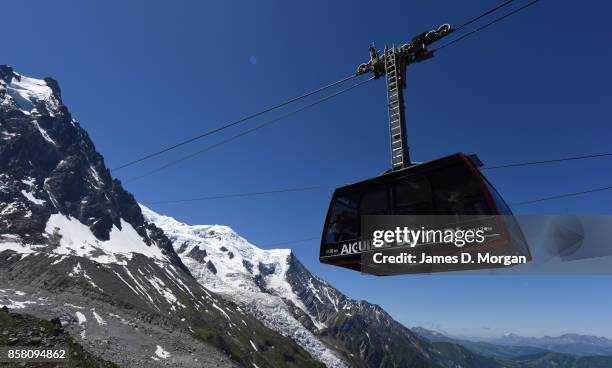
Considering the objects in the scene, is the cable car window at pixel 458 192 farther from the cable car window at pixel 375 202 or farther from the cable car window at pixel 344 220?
the cable car window at pixel 344 220

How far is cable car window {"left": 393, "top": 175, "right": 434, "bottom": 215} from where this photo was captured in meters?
15.0

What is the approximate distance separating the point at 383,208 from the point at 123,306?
581ft

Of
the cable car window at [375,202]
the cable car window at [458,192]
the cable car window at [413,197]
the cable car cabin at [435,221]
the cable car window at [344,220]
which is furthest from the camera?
the cable car window at [344,220]

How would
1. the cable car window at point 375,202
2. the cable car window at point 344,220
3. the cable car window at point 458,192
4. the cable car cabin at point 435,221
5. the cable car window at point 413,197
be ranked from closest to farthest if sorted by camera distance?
the cable car cabin at point 435,221 < the cable car window at point 458,192 < the cable car window at point 413,197 < the cable car window at point 375,202 < the cable car window at point 344,220

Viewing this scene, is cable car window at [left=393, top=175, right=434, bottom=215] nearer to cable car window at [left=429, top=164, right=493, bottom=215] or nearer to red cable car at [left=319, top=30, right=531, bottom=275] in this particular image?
red cable car at [left=319, top=30, right=531, bottom=275]

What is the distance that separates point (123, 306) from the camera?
557 ft

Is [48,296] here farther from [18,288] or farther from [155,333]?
[155,333]

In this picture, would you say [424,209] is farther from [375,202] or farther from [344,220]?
[344,220]

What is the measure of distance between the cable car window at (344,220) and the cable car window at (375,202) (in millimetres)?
426

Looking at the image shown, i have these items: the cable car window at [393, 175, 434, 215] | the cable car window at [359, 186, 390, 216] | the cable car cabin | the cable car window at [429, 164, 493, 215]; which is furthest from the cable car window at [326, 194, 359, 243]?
the cable car window at [429, 164, 493, 215]

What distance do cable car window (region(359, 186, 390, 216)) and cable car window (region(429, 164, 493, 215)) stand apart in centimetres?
199

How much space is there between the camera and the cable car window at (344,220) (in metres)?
17.7

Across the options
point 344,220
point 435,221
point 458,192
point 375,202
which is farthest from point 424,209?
point 344,220

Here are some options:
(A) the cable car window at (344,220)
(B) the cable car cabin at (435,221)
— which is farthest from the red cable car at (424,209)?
(A) the cable car window at (344,220)
